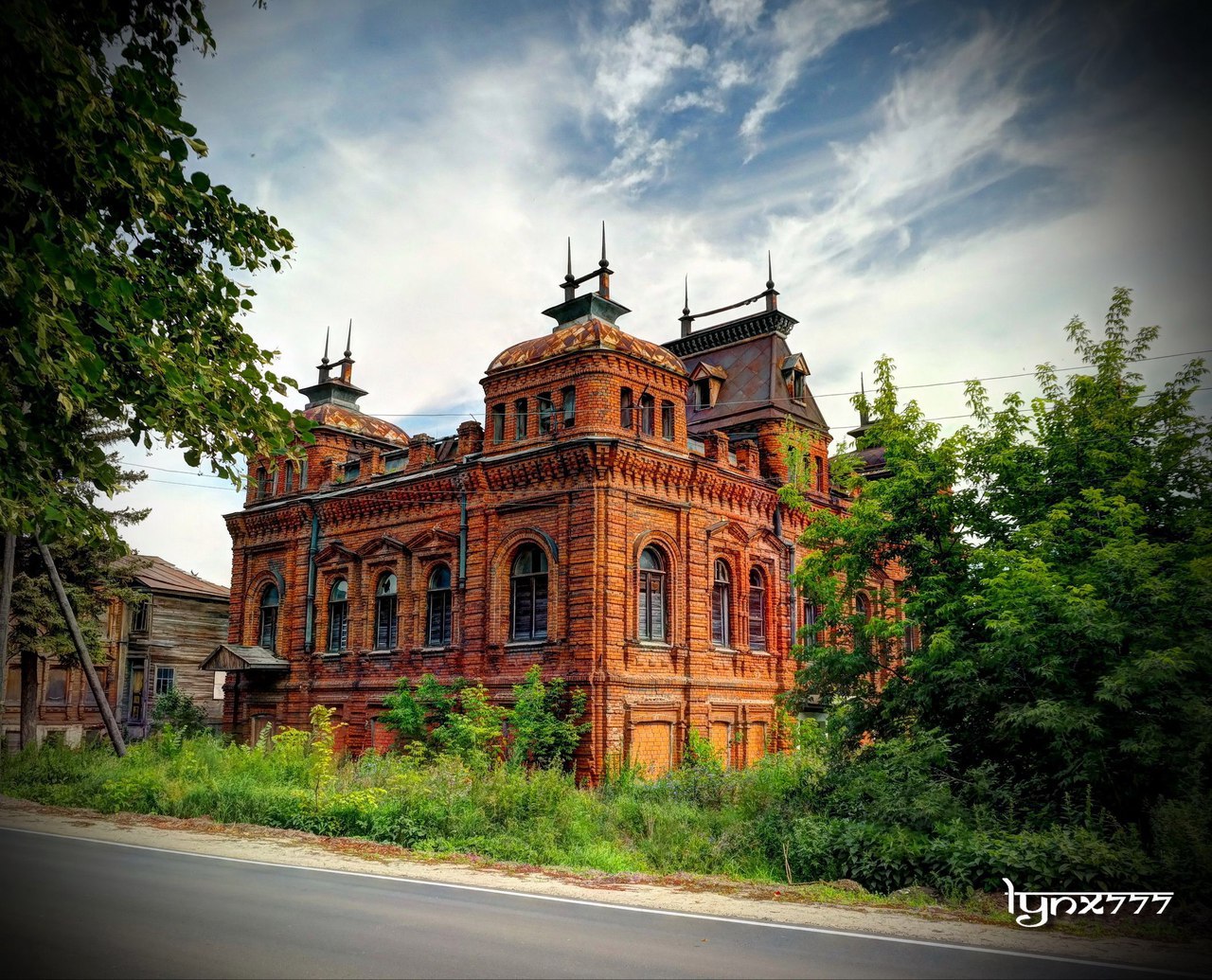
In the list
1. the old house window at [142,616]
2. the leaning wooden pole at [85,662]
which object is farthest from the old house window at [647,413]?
the old house window at [142,616]

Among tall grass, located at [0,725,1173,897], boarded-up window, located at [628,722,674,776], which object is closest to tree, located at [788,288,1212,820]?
tall grass, located at [0,725,1173,897]

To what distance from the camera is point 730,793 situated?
1672 cm

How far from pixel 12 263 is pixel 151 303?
1.11m

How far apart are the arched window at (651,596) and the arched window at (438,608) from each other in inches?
211

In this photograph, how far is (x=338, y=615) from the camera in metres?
26.5

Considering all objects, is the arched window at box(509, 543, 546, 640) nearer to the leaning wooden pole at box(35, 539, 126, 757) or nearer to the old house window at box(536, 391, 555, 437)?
the old house window at box(536, 391, 555, 437)

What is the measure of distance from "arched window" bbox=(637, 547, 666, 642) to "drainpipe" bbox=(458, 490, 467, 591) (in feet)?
14.8

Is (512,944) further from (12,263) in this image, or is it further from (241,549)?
(241,549)

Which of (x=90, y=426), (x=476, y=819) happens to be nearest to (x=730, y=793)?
(x=476, y=819)

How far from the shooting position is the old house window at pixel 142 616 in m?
39.6

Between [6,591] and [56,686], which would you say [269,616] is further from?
[56,686]

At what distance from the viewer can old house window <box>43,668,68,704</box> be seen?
35938 mm

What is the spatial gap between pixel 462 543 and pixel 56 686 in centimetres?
2363

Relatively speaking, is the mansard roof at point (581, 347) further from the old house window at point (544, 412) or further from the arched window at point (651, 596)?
the arched window at point (651, 596)
